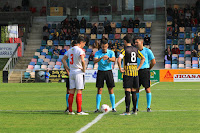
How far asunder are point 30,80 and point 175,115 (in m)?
26.4

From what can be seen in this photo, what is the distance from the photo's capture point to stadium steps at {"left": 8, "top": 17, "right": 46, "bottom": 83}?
1475 inches

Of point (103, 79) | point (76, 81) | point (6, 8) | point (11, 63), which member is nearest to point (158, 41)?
point (11, 63)

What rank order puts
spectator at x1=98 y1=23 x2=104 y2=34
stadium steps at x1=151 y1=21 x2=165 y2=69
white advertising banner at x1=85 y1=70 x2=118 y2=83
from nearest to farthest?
white advertising banner at x1=85 y1=70 x2=118 y2=83
stadium steps at x1=151 y1=21 x2=165 y2=69
spectator at x1=98 y1=23 x2=104 y2=34

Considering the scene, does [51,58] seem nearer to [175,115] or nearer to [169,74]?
[169,74]

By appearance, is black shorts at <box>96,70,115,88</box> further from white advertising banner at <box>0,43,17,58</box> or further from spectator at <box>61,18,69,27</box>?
spectator at <box>61,18,69,27</box>

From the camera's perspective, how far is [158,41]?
41812mm

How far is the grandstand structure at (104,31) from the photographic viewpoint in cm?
3847

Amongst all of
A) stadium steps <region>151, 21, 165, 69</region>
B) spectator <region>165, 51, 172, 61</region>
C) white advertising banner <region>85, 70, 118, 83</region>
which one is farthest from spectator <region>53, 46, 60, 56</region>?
spectator <region>165, 51, 172, 61</region>

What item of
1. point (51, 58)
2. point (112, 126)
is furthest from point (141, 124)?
point (51, 58)

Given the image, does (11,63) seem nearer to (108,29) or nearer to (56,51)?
(56,51)

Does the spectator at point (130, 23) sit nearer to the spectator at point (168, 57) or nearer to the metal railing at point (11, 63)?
the spectator at point (168, 57)

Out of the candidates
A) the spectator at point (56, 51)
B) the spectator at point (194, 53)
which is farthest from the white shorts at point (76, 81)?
the spectator at point (56, 51)

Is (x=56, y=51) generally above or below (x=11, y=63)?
above

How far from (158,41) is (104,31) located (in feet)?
17.0
